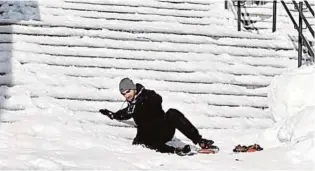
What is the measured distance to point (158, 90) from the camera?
7230 millimetres

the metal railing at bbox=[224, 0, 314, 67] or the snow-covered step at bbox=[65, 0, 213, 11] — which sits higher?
the snow-covered step at bbox=[65, 0, 213, 11]

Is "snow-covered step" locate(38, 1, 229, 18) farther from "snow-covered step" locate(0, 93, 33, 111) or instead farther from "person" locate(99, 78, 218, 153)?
"person" locate(99, 78, 218, 153)

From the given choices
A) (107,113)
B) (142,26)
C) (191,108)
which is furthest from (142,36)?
(107,113)

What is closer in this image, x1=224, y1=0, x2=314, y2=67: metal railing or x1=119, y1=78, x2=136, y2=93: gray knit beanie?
x1=119, y1=78, x2=136, y2=93: gray knit beanie

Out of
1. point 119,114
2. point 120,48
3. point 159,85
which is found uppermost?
point 120,48

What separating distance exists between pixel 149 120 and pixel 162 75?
69.7 inches

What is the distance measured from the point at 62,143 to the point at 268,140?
72.4 inches

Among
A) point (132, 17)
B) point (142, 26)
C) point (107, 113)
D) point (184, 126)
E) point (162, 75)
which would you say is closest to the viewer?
point (184, 126)

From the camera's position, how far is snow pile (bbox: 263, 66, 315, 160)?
5352 millimetres

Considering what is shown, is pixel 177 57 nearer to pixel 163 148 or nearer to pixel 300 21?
pixel 300 21

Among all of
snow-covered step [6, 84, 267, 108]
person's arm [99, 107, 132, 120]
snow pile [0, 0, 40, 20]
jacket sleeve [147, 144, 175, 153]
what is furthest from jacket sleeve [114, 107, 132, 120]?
snow pile [0, 0, 40, 20]

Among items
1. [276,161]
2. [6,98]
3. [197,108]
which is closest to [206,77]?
[197,108]

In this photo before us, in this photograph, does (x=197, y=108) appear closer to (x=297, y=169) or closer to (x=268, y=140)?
(x=268, y=140)

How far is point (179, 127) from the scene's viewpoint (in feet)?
18.7
